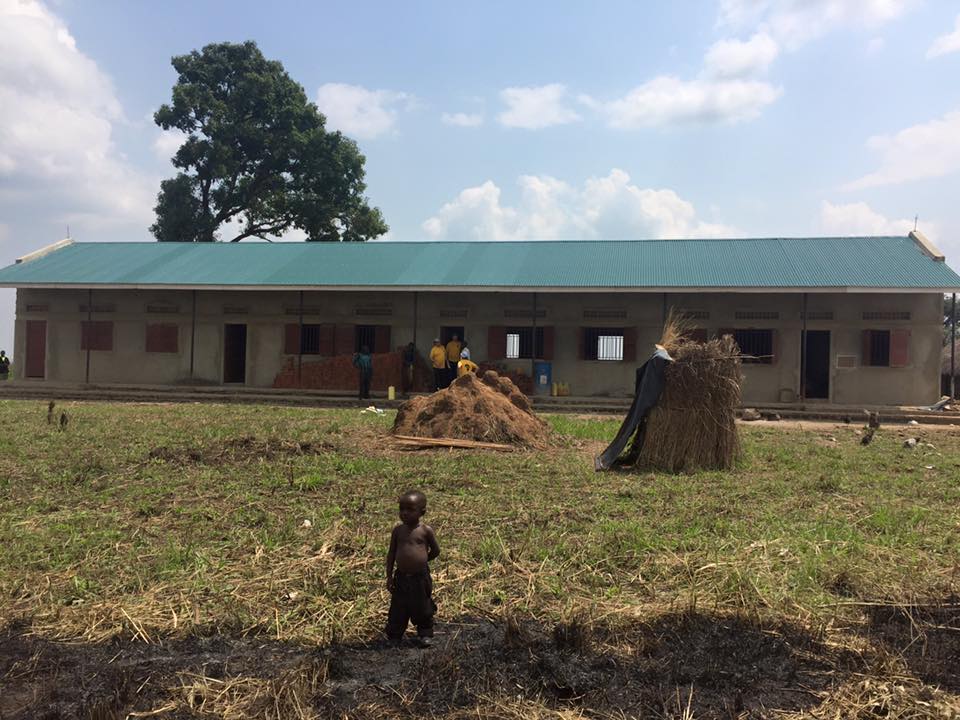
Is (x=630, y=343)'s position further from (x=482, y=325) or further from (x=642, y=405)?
(x=642, y=405)

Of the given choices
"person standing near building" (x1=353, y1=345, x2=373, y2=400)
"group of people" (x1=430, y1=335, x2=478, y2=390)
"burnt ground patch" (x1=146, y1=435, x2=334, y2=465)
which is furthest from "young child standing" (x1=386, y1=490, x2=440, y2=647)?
"person standing near building" (x1=353, y1=345, x2=373, y2=400)

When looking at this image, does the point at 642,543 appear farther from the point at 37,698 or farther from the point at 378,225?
the point at 378,225

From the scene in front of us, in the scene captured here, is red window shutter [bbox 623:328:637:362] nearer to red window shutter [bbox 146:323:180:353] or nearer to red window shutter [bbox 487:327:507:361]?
red window shutter [bbox 487:327:507:361]

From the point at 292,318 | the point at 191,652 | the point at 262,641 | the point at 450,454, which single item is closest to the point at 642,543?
the point at 262,641

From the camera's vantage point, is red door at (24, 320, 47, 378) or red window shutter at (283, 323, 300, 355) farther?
red door at (24, 320, 47, 378)

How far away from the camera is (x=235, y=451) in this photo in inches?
328

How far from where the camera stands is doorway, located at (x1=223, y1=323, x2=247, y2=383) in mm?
20061

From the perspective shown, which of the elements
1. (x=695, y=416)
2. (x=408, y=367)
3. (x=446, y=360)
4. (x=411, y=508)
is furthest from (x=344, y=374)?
(x=411, y=508)

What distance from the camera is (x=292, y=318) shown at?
1944 centimetres

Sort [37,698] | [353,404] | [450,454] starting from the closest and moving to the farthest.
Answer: [37,698]
[450,454]
[353,404]

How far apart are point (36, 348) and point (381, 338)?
10.4 metres

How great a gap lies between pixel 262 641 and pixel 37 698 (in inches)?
36.7

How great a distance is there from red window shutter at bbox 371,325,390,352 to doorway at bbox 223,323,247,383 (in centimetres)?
396

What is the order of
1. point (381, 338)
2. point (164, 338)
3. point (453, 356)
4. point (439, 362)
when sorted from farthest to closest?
1. point (164, 338)
2. point (381, 338)
3. point (453, 356)
4. point (439, 362)
